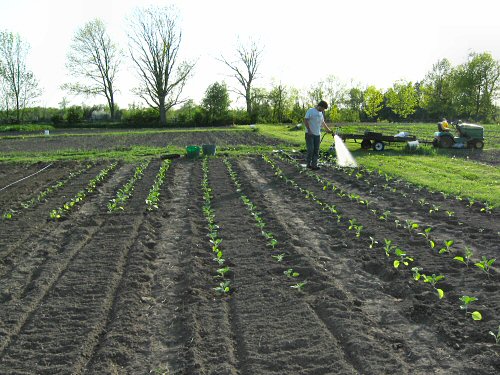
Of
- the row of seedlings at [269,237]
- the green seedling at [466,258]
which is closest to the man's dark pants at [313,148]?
the row of seedlings at [269,237]

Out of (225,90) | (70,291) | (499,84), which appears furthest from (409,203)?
(499,84)

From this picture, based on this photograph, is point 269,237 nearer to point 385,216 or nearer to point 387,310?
point 385,216

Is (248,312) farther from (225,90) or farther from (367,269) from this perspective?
(225,90)

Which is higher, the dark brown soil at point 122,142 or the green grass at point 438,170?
the dark brown soil at point 122,142

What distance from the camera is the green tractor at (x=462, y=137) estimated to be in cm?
1747

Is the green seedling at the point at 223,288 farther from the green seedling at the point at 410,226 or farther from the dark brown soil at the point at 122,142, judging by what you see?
the dark brown soil at the point at 122,142

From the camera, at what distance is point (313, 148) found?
43.5 ft

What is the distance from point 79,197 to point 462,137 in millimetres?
13973

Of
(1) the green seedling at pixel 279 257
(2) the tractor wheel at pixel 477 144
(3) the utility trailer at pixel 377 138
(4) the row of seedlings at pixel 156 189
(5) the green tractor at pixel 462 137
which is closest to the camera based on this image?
(1) the green seedling at pixel 279 257

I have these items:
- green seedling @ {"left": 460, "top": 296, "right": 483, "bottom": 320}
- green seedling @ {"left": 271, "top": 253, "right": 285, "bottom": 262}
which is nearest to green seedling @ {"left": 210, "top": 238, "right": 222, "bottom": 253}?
green seedling @ {"left": 271, "top": 253, "right": 285, "bottom": 262}

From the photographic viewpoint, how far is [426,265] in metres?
5.42

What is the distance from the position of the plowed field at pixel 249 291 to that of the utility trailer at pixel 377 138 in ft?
26.7

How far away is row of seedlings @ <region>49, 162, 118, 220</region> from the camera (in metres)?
8.72

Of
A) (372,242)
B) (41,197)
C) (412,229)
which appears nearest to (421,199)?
(412,229)
